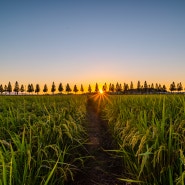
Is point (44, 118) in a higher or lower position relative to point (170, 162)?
higher

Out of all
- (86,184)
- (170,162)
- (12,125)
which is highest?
→ (12,125)

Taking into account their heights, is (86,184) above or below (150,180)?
below

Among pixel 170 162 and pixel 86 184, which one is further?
pixel 86 184

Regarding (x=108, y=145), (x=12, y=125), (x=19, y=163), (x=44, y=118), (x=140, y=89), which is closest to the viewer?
(x=19, y=163)

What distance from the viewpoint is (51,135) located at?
4848 millimetres

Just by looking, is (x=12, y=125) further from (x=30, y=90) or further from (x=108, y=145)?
(x=30, y=90)

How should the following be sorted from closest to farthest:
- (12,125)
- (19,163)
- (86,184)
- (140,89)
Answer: (19,163), (86,184), (12,125), (140,89)

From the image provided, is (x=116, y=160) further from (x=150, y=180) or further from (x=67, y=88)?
(x=67, y=88)

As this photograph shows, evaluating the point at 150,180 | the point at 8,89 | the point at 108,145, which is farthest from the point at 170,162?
the point at 8,89

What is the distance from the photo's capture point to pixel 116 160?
20.4ft

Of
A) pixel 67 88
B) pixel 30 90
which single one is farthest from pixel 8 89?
pixel 67 88

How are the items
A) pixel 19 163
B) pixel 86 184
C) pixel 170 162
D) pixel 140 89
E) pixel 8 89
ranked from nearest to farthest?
1. pixel 19 163
2. pixel 170 162
3. pixel 86 184
4. pixel 8 89
5. pixel 140 89

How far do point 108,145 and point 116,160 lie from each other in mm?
1963

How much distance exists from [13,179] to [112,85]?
17506 centimetres
